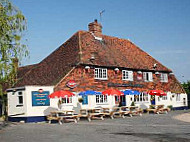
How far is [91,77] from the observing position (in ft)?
95.4

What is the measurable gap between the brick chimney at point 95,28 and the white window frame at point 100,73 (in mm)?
5062

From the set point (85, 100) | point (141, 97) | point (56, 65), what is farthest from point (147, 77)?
point (56, 65)

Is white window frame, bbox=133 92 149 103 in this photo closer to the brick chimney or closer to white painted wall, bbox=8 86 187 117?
white painted wall, bbox=8 86 187 117

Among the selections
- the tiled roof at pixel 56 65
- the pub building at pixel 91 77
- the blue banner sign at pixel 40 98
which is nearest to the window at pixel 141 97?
the pub building at pixel 91 77

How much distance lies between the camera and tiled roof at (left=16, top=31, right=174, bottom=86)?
28859mm

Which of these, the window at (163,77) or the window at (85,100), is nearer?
the window at (85,100)

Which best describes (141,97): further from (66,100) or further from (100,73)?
(66,100)

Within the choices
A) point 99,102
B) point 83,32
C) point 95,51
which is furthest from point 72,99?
point 83,32

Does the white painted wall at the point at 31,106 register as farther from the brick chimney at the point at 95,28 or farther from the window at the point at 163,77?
the window at the point at 163,77

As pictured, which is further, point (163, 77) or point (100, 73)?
point (163, 77)

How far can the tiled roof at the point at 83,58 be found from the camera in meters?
28.9

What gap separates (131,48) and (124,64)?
5.19m

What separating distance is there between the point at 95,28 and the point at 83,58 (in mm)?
5862

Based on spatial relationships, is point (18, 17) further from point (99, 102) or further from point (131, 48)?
point (131, 48)
